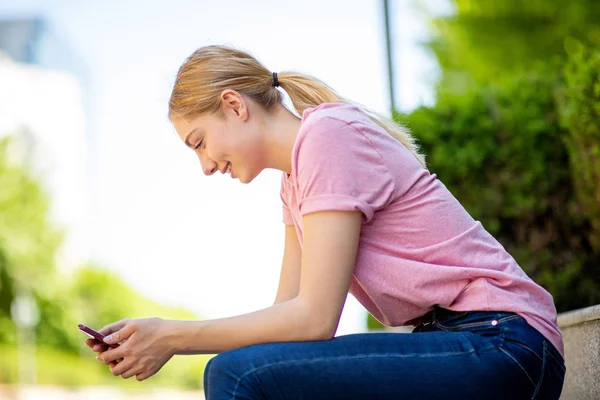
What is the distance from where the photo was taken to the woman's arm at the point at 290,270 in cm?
245

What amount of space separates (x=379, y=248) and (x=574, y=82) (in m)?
2.55

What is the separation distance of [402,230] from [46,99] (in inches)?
1570

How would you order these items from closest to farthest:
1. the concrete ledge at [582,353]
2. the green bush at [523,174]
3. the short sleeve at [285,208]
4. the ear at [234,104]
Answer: the ear at [234,104]
the short sleeve at [285,208]
the concrete ledge at [582,353]
the green bush at [523,174]

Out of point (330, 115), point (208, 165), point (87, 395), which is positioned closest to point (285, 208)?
point (208, 165)

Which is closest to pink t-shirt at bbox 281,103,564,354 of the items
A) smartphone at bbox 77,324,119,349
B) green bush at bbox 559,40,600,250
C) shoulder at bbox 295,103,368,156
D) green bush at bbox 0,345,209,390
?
shoulder at bbox 295,103,368,156

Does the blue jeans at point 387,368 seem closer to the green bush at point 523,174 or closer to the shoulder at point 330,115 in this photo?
the shoulder at point 330,115

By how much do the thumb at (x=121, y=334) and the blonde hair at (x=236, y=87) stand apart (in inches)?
23.0

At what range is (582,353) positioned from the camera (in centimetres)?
292

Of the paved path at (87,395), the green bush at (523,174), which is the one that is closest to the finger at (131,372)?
the green bush at (523,174)

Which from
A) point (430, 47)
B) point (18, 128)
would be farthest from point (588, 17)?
point (18, 128)

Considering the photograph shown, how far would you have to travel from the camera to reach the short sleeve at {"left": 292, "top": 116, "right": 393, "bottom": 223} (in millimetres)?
1868

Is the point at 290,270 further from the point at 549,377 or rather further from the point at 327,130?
the point at 549,377

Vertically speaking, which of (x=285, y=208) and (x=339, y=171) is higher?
(x=339, y=171)

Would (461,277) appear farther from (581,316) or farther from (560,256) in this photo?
(560,256)
